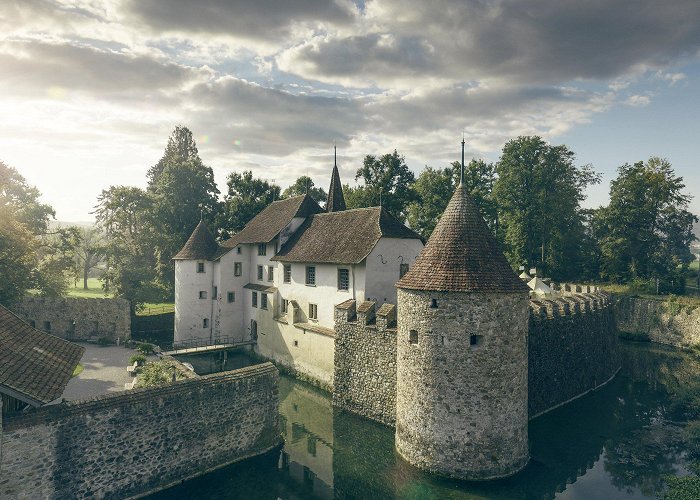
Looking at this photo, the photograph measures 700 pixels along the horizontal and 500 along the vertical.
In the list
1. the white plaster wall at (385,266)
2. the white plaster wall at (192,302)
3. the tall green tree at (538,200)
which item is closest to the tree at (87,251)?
the white plaster wall at (192,302)

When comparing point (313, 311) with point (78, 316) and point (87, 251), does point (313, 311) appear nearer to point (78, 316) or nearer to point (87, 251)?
point (78, 316)

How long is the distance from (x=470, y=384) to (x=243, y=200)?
4005 centimetres

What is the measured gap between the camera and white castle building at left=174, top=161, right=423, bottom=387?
2530 centimetres

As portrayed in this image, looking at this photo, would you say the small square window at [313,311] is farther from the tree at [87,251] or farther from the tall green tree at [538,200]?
the tall green tree at [538,200]

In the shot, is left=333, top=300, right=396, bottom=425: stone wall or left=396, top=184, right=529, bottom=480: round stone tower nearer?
left=396, top=184, right=529, bottom=480: round stone tower

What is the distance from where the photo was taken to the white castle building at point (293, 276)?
2530 centimetres

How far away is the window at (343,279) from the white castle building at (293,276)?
0.06 meters

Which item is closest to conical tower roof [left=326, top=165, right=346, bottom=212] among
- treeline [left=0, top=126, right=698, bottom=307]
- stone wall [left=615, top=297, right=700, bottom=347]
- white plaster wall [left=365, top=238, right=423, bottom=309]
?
treeline [left=0, top=126, right=698, bottom=307]

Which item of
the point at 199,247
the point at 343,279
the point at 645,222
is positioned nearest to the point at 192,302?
the point at 199,247

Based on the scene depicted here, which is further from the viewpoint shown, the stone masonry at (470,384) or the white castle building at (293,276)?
the white castle building at (293,276)

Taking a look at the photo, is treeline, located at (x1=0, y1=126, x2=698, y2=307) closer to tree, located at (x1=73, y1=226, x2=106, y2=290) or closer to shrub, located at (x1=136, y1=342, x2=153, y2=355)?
tree, located at (x1=73, y1=226, x2=106, y2=290)

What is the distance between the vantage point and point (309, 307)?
92.5 ft

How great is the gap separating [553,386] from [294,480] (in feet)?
46.0

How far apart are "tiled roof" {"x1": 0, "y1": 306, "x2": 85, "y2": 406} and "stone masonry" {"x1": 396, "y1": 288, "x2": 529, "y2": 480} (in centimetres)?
1173
